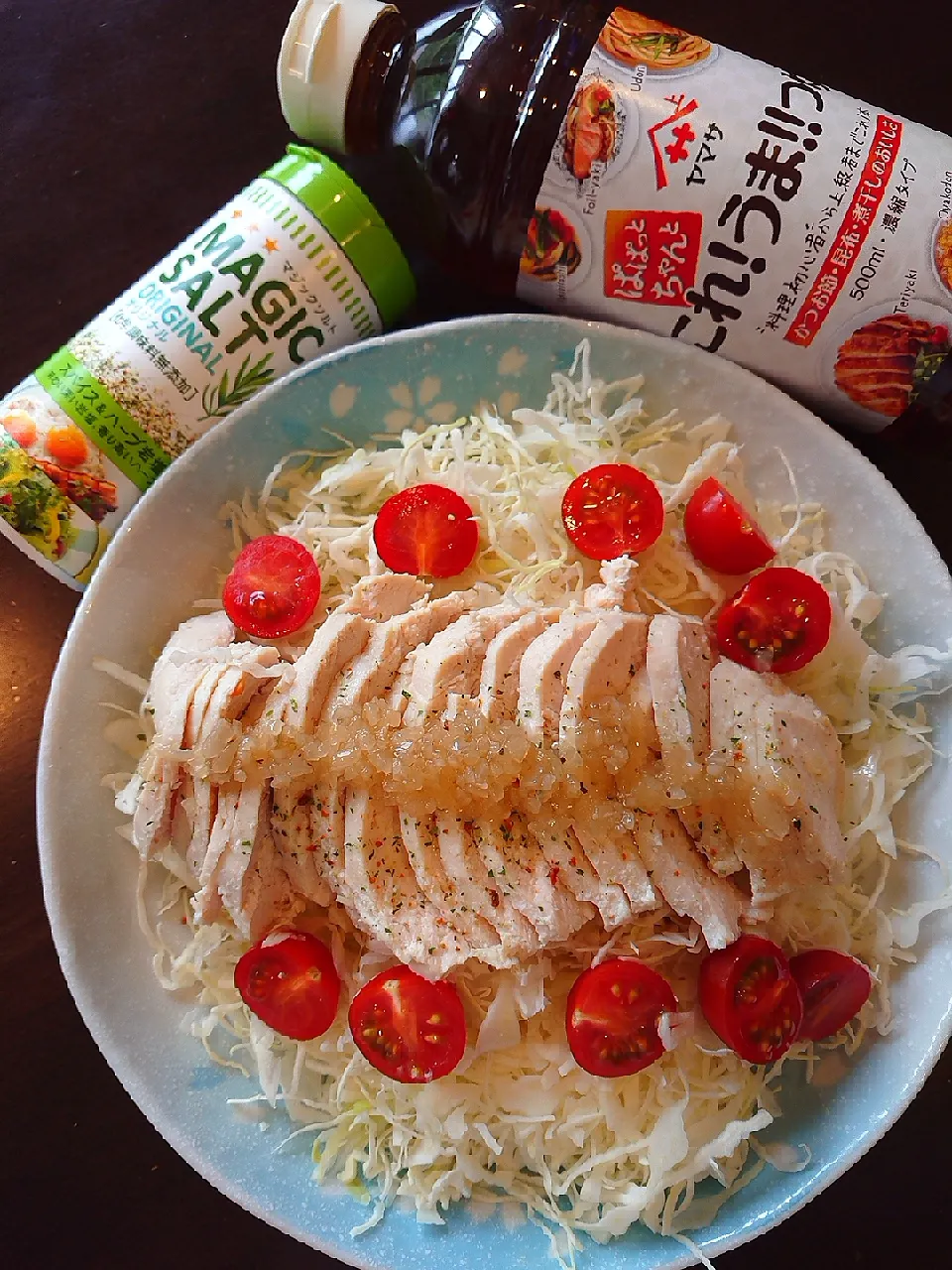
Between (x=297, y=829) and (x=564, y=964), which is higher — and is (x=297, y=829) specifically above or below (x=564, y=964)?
above

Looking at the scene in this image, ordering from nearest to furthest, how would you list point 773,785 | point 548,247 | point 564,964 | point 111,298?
1. point 773,785
2. point 548,247
3. point 564,964
4. point 111,298

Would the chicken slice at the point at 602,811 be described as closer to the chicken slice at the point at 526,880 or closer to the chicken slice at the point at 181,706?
the chicken slice at the point at 526,880

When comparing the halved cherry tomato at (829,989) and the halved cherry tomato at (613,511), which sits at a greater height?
the halved cherry tomato at (613,511)

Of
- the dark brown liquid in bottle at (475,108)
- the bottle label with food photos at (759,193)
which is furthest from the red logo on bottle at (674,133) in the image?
the dark brown liquid in bottle at (475,108)

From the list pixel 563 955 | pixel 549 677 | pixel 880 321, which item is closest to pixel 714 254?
pixel 880 321

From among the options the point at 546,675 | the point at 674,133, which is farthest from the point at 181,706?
the point at 674,133

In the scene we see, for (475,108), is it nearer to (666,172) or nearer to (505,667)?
(666,172)
